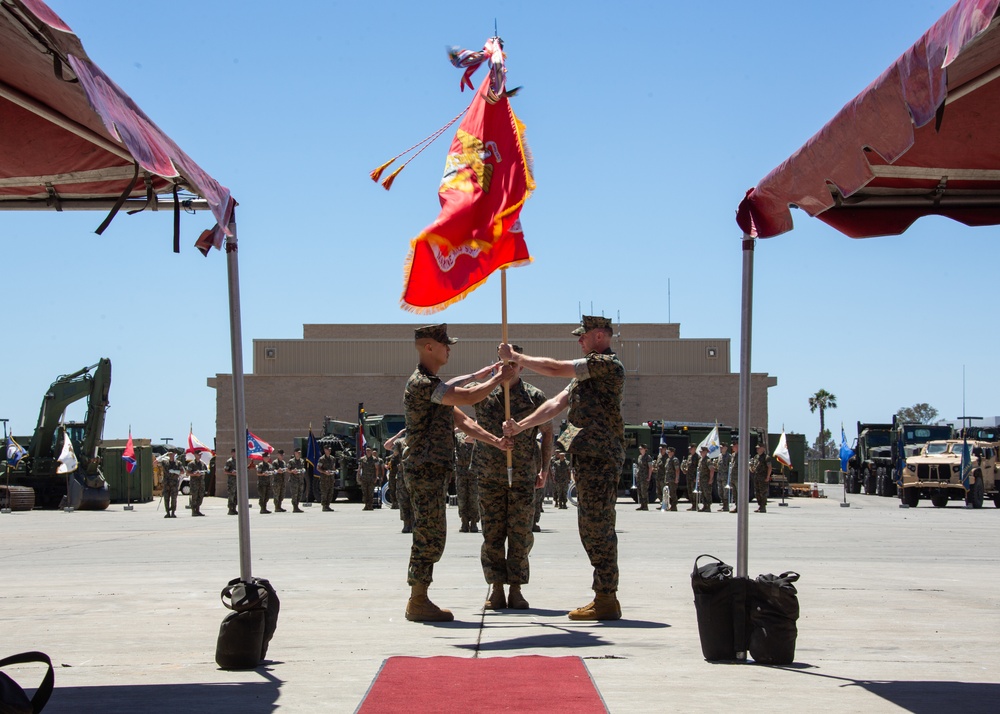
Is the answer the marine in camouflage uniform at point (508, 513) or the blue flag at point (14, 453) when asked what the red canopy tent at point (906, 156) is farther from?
the blue flag at point (14, 453)

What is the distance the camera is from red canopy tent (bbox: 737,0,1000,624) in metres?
3.88

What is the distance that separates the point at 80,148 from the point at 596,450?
11.9ft

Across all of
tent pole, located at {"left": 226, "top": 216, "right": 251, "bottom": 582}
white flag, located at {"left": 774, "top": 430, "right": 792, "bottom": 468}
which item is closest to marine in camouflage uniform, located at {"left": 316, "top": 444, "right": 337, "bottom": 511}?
white flag, located at {"left": 774, "top": 430, "right": 792, "bottom": 468}

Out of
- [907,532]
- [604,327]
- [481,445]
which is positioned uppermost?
[604,327]

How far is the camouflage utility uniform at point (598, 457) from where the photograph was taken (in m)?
7.34

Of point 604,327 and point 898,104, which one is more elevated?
point 898,104

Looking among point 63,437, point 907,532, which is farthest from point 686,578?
point 63,437

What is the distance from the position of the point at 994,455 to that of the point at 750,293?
1180 inches

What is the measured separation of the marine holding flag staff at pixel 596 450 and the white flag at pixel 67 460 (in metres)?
27.8

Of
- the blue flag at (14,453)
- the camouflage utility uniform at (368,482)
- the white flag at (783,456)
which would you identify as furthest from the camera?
the blue flag at (14,453)

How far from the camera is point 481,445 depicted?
8023 millimetres

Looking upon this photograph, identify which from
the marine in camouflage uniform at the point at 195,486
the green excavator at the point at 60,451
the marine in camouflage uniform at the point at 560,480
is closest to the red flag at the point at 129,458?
the green excavator at the point at 60,451

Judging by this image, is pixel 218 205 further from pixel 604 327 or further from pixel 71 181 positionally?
pixel 604 327

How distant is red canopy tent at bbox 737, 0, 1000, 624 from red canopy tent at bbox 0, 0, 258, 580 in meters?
2.81
